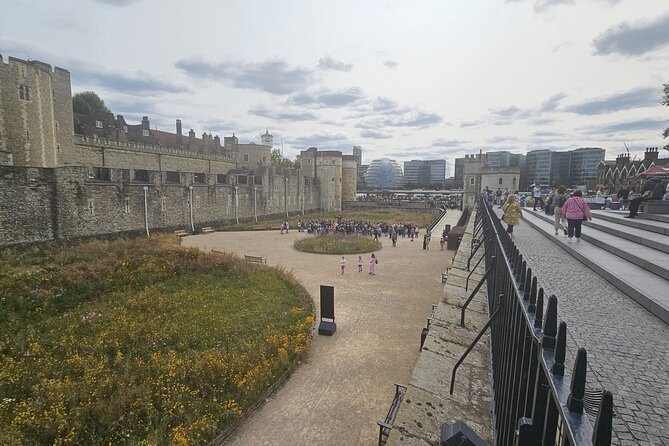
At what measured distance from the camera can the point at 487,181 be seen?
53.5m

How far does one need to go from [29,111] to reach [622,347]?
3244 centimetres

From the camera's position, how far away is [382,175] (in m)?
113

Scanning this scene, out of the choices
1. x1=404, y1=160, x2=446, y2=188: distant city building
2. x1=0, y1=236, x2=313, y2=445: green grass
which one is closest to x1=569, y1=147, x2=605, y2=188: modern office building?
x1=404, y1=160, x2=446, y2=188: distant city building

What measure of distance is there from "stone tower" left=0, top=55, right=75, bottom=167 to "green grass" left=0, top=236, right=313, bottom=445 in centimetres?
1273

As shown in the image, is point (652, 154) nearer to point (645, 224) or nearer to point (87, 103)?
point (645, 224)

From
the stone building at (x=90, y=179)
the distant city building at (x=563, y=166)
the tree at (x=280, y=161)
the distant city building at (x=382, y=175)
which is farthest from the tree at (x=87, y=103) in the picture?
the distant city building at (x=563, y=166)

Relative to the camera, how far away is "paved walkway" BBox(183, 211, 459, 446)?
6.29 metres

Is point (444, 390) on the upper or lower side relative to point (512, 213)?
lower

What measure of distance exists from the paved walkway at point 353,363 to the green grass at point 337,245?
4.36 m

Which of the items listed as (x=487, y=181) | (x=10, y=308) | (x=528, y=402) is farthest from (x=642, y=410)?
(x=487, y=181)

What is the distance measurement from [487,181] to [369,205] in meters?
19.0

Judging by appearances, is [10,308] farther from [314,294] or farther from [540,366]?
[540,366]

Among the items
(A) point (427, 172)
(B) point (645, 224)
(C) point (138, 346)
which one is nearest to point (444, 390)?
(C) point (138, 346)

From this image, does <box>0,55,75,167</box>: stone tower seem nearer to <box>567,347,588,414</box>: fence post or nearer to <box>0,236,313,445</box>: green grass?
<box>0,236,313,445</box>: green grass
